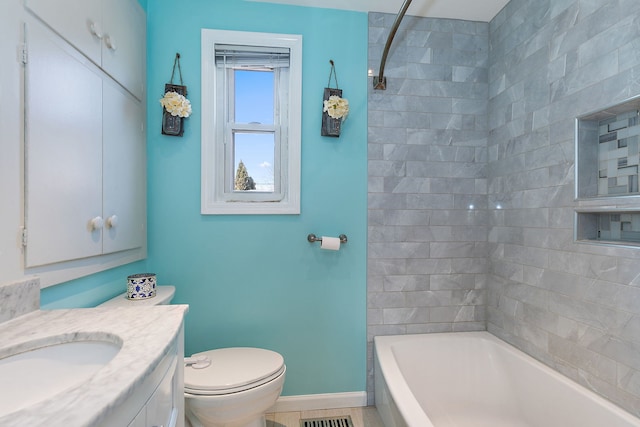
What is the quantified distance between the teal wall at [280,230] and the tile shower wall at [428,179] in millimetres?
106

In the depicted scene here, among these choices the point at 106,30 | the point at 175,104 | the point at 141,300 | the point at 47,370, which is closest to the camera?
the point at 47,370

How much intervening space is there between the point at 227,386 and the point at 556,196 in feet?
5.73

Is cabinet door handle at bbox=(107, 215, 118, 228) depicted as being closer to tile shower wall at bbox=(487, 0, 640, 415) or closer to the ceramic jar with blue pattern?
the ceramic jar with blue pattern

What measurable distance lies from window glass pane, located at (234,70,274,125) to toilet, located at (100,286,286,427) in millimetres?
1149

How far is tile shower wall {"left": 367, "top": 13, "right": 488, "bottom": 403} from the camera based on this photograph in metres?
1.90

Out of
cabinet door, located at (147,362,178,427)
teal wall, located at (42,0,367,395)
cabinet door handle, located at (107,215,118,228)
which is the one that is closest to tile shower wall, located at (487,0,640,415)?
teal wall, located at (42,0,367,395)

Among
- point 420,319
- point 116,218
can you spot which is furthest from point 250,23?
point 420,319

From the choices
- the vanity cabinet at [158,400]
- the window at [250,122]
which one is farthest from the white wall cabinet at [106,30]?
the vanity cabinet at [158,400]

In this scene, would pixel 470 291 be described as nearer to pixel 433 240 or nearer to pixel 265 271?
pixel 433 240

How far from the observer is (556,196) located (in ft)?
4.83

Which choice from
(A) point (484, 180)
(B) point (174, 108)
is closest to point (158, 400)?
(B) point (174, 108)

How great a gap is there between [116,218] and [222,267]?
24.5 inches

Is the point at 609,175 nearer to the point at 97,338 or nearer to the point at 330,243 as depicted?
the point at 330,243

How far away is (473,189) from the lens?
1970 mm
